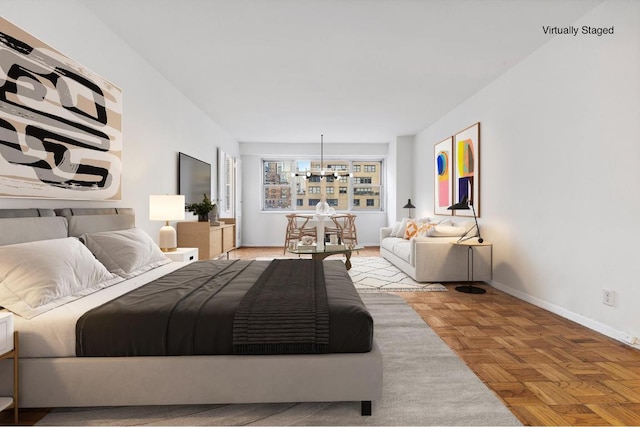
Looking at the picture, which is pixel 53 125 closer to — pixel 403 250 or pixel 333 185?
pixel 403 250

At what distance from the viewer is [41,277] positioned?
1.81 meters

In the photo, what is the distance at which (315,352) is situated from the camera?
65.7 inches

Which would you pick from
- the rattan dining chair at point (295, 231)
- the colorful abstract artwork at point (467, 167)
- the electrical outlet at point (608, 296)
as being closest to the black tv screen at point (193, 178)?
the rattan dining chair at point (295, 231)

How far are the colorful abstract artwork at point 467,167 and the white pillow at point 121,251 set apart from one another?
384cm

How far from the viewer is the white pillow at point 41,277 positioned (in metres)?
1.73

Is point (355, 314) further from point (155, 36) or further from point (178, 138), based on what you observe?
point (178, 138)

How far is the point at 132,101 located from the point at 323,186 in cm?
594

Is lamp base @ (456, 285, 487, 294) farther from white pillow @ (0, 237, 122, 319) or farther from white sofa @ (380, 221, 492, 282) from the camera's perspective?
white pillow @ (0, 237, 122, 319)

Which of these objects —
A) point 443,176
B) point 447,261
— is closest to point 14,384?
point 447,261

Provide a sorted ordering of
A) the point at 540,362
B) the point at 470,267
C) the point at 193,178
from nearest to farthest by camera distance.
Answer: the point at 540,362, the point at 470,267, the point at 193,178

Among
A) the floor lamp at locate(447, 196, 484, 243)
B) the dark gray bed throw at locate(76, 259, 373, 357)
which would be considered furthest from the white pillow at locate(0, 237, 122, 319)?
the floor lamp at locate(447, 196, 484, 243)

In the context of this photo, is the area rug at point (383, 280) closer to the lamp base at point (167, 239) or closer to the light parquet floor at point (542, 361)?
the light parquet floor at point (542, 361)

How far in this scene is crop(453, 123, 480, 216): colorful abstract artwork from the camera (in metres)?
4.89

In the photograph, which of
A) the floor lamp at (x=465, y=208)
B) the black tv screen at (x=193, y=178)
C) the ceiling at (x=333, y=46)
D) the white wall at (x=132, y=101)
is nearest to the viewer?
the white wall at (x=132, y=101)
